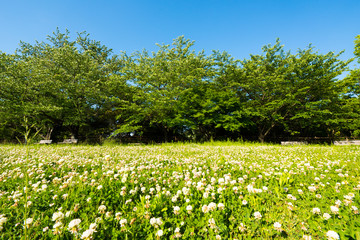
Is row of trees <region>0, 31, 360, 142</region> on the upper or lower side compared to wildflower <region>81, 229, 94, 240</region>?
upper

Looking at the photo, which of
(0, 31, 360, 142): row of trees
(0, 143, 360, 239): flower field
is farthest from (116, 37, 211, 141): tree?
(0, 143, 360, 239): flower field

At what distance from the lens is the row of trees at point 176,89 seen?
1705 centimetres

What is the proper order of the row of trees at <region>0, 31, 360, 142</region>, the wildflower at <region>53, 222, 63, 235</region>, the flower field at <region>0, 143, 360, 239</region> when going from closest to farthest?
the wildflower at <region>53, 222, 63, 235</region>, the flower field at <region>0, 143, 360, 239</region>, the row of trees at <region>0, 31, 360, 142</region>

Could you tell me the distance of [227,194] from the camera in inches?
103

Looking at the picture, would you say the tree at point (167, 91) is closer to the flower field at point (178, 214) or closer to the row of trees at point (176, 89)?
the row of trees at point (176, 89)

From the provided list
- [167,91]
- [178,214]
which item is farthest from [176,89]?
[178,214]

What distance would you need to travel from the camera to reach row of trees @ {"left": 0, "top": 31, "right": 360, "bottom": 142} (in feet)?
55.9

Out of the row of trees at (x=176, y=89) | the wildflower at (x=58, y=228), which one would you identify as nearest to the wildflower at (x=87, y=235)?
the wildflower at (x=58, y=228)

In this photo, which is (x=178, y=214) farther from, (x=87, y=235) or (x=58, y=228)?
(x=58, y=228)

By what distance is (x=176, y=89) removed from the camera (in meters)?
17.9

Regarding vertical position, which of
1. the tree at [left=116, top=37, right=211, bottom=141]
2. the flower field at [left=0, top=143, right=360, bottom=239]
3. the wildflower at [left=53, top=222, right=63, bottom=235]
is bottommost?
the flower field at [left=0, top=143, right=360, bottom=239]

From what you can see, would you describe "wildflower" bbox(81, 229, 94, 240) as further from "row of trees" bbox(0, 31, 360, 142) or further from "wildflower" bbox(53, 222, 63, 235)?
"row of trees" bbox(0, 31, 360, 142)

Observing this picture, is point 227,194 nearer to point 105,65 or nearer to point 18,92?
point 18,92

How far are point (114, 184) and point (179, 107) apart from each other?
16.0 meters
